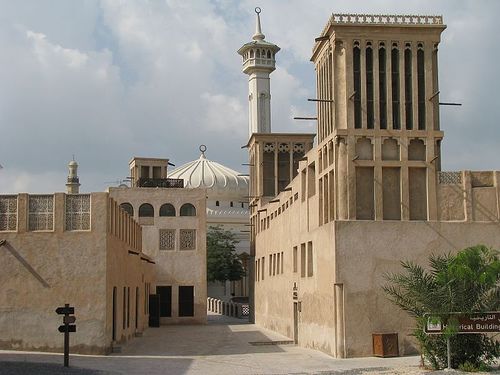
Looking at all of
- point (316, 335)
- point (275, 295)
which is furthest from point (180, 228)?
point (316, 335)

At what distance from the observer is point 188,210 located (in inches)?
2016

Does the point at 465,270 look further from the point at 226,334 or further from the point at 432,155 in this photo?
the point at 226,334

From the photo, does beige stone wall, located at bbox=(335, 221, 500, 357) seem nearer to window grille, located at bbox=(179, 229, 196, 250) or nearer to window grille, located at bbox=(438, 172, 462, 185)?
window grille, located at bbox=(438, 172, 462, 185)

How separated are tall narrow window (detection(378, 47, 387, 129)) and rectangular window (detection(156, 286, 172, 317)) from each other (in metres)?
26.0

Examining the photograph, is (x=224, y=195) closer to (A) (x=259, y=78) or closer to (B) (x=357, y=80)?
(A) (x=259, y=78)

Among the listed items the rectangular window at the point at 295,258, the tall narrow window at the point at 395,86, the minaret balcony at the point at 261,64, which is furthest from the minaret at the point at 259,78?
the tall narrow window at the point at 395,86

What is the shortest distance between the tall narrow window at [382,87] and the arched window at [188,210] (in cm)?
2435

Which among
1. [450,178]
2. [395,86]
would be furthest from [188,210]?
[450,178]

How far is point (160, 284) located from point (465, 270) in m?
32.5

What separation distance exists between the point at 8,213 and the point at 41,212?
997 mm

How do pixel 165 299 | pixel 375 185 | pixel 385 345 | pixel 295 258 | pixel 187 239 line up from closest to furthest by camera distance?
pixel 385 345, pixel 375 185, pixel 295 258, pixel 165 299, pixel 187 239

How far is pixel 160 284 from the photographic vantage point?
167ft

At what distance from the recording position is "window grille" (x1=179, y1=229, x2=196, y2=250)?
51062 millimetres

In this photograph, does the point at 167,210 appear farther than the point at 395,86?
Yes
